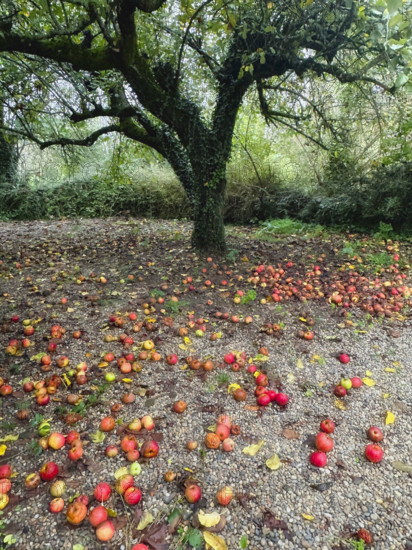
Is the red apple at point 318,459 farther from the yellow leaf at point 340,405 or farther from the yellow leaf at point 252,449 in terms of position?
the yellow leaf at point 340,405

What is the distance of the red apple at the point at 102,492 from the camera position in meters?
1.71

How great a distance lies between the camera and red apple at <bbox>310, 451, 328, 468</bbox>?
76.1 inches

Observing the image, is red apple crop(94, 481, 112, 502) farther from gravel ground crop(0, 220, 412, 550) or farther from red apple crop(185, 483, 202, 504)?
red apple crop(185, 483, 202, 504)

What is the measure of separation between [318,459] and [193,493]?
77 centimetres

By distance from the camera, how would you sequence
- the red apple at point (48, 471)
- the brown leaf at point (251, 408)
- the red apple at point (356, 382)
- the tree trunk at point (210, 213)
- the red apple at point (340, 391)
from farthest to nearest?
the tree trunk at point (210, 213) < the red apple at point (356, 382) < the red apple at point (340, 391) < the brown leaf at point (251, 408) < the red apple at point (48, 471)

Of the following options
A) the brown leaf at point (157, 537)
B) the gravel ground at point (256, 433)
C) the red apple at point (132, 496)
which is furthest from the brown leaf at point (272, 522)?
the red apple at point (132, 496)

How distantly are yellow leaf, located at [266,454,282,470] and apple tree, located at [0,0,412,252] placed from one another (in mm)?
2909

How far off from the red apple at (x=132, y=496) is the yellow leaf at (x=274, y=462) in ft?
2.52

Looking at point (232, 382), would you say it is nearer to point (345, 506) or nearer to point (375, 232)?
point (345, 506)

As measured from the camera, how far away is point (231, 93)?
15.6 feet

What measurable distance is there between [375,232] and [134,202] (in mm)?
7520

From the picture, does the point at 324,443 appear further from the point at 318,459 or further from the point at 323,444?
the point at 318,459

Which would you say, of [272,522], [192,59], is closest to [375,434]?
[272,522]

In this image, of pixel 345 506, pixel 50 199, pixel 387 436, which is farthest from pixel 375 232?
pixel 50 199
